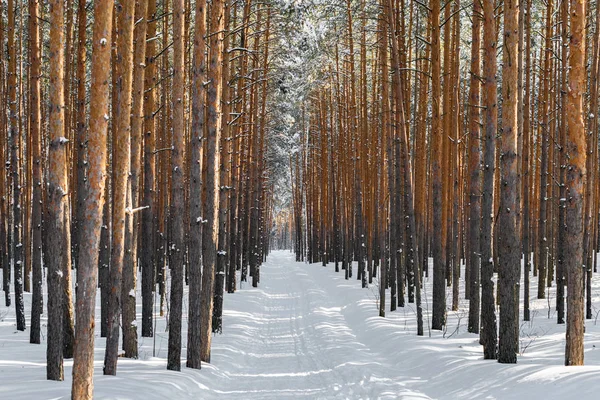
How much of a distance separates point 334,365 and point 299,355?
129 cm

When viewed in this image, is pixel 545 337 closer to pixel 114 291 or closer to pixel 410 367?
pixel 410 367

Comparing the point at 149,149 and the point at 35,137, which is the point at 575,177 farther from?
the point at 35,137

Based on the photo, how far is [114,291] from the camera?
7789 millimetres

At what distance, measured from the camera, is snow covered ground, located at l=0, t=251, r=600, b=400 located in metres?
7.07

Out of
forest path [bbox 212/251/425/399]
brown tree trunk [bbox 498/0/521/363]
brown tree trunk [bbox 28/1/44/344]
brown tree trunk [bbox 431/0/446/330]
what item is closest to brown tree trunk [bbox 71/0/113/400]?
forest path [bbox 212/251/425/399]

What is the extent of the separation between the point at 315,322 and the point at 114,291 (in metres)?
8.17

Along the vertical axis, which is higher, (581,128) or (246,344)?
(581,128)

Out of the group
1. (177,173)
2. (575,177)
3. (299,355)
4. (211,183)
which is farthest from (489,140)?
(299,355)

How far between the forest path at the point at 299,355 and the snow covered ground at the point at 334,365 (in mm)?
21

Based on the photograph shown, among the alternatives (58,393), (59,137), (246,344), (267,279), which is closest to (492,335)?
(246,344)

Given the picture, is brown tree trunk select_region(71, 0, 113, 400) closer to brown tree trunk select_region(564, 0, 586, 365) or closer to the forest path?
the forest path

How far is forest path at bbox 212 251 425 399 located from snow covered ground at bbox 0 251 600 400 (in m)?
0.02

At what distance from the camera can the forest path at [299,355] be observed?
827 cm

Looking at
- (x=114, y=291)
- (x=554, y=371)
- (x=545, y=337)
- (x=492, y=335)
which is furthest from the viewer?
(x=545, y=337)
